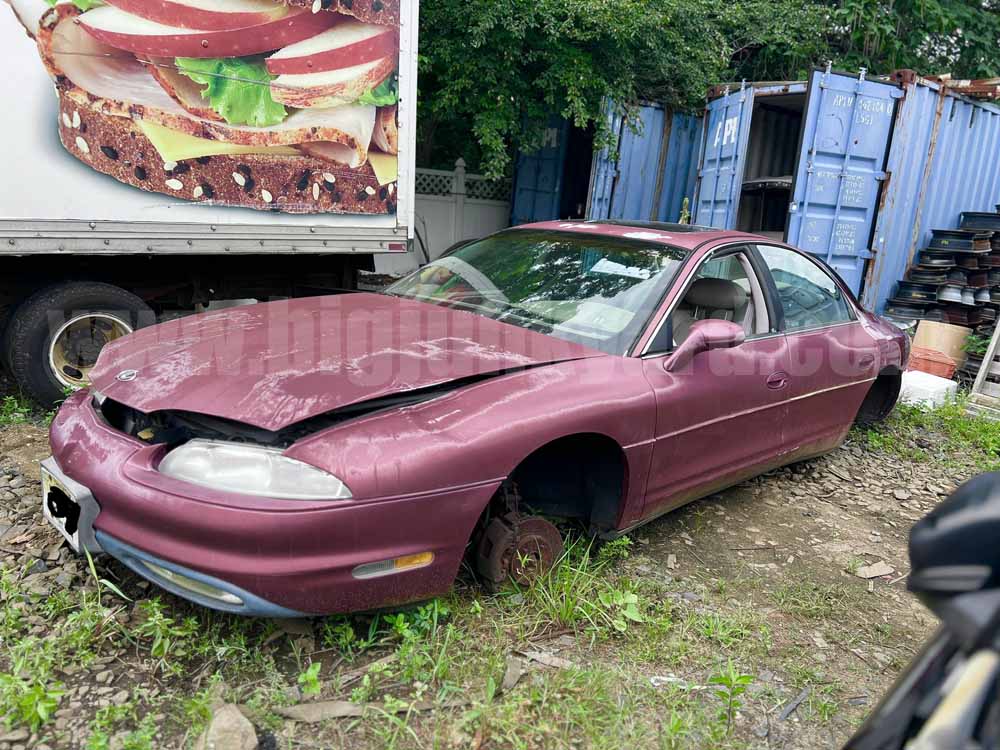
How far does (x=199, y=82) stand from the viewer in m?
4.59

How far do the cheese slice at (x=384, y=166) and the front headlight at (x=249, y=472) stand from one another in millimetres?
3507

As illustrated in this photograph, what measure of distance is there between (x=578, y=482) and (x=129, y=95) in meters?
3.59

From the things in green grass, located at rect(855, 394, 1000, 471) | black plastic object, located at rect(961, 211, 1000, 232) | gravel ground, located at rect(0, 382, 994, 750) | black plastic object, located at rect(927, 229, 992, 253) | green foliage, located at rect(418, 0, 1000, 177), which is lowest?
gravel ground, located at rect(0, 382, 994, 750)

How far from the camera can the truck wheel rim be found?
4.56 meters

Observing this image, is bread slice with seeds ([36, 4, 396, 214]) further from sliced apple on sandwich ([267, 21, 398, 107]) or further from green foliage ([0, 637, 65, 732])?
green foliage ([0, 637, 65, 732])

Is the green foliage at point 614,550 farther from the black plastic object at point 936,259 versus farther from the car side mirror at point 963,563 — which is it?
the black plastic object at point 936,259

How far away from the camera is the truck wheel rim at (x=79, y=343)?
4.56 metres

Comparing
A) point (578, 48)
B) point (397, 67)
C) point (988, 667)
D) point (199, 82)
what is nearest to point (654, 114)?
point (578, 48)

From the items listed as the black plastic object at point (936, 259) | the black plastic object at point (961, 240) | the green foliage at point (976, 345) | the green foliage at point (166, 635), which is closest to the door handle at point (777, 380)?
the green foliage at point (166, 635)

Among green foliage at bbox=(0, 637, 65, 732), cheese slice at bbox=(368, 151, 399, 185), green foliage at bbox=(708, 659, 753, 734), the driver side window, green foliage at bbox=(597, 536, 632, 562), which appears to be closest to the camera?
green foliage at bbox=(0, 637, 65, 732)

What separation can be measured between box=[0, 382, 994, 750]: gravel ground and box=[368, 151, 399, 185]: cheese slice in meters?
3.10

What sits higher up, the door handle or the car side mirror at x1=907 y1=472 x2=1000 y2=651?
the car side mirror at x1=907 y1=472 x2=1000 y2=651

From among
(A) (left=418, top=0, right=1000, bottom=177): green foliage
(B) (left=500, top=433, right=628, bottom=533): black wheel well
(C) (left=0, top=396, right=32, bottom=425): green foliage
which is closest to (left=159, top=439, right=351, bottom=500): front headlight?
(B) (left=500, top=433, right=628, bottom=533): black wheel well

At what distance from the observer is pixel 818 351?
3.89 meters
